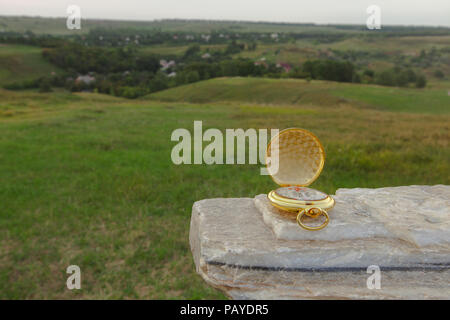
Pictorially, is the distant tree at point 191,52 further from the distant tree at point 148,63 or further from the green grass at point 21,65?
the green grass at point 21,65

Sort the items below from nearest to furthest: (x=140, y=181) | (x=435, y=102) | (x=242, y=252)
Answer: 1. (x=242, y=252)
2. (x=140, y=181)
3. (x=435, y=102)

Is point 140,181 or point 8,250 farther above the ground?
point 140,181

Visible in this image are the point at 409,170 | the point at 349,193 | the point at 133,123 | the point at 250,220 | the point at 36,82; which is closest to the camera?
the point at 250,220

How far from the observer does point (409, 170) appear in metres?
7.91

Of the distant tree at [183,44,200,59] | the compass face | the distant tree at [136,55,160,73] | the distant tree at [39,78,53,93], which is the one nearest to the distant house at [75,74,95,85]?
the distant tree at [39,78,53,93]

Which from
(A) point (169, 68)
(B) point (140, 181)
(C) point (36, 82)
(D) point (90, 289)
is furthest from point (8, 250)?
(A) point (169, 68)

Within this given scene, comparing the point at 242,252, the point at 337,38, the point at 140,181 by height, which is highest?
the point at 337,38

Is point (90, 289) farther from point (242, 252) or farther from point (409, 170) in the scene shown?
point (409, 170)

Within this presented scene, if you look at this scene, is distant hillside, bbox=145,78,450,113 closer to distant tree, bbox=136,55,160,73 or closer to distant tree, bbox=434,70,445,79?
distant tree, bbox=136,55,160,73

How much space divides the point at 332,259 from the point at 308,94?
109 ft

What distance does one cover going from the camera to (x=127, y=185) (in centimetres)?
687

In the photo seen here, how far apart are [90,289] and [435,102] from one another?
3053 centimetres

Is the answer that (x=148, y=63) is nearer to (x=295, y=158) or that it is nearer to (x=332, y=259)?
(x=295, y=158)

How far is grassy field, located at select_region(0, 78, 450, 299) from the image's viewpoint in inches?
173
